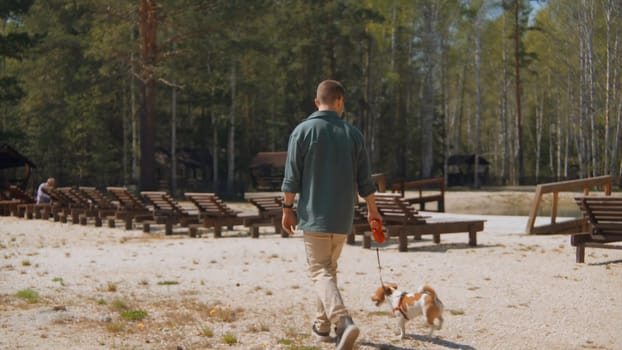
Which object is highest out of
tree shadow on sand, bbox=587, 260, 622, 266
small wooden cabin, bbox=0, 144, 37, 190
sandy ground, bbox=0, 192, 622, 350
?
small wooden cabin, bbox=0, 144, 37, 190

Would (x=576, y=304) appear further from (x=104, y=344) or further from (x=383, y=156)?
(x=383, y=156)

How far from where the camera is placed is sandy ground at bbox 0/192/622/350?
18.2 ft

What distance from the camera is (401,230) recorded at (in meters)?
11.7

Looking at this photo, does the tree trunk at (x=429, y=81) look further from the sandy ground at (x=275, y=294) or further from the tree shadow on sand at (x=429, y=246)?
the tree shadow on sand at (x=429, y=246)

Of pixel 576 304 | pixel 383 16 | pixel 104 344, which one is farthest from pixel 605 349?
pixel 383 16

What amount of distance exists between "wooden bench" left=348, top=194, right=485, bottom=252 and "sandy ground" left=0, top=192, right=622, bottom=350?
1.02 ft

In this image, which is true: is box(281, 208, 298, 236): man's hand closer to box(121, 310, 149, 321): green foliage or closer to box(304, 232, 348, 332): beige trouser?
box(304, 232, 348, 332): beige trouser

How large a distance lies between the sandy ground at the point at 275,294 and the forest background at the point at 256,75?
1923cm

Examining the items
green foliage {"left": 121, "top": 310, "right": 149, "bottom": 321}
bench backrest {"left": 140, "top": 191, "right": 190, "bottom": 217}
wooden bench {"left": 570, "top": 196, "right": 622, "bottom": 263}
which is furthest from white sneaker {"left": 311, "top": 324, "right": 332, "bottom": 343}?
bench backrest {"left": 140, "top": 191, "right": 190, "bottom": 217}

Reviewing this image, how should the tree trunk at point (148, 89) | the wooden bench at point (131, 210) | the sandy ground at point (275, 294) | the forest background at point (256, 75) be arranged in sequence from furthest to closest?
1. the forest background at point (256, 75)
2. the tree trunk at point (148, 89)
3. the wooden bench at point (131, 210)
4. the sandy ground at point (275, 294)

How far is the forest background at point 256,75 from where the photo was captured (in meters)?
31.7

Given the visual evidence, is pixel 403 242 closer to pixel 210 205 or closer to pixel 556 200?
pixel 210 205

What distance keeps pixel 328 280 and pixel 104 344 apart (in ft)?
5.84

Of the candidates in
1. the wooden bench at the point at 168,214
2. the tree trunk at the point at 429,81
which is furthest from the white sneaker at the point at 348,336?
the tree trunk at the point at 429,81
